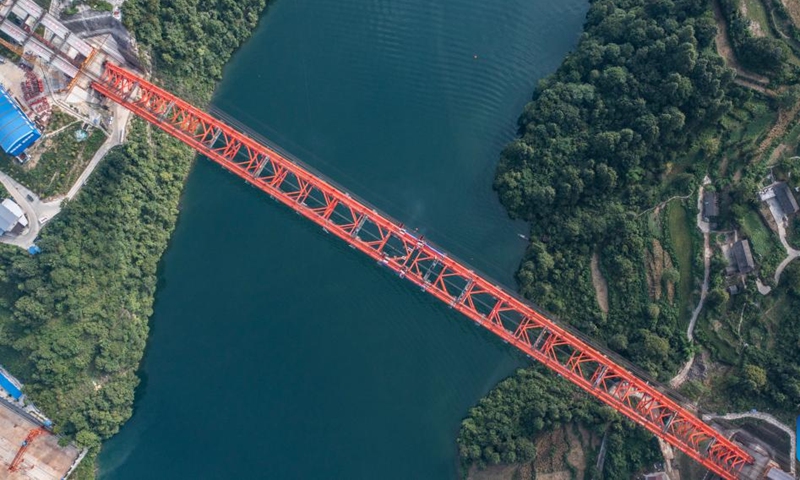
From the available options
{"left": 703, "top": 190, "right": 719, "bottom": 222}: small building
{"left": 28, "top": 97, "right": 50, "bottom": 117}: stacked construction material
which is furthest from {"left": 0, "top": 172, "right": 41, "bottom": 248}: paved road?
{"left": 703, "top": 190, "right": 719, "bottom": 222}: small building

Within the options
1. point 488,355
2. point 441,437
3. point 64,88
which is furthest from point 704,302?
point 64,88

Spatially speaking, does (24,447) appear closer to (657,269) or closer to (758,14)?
(657,269)

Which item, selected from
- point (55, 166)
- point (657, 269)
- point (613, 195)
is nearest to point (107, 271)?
point (55, 166)

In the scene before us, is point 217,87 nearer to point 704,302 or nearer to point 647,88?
point 647,88

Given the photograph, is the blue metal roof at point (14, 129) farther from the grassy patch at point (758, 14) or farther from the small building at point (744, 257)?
the grassy patch at point (758, 14)

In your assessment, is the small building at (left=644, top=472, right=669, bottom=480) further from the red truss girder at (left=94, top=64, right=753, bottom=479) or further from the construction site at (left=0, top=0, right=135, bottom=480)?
the construction site at (left=0, top=0, right=135, bottom=480)
